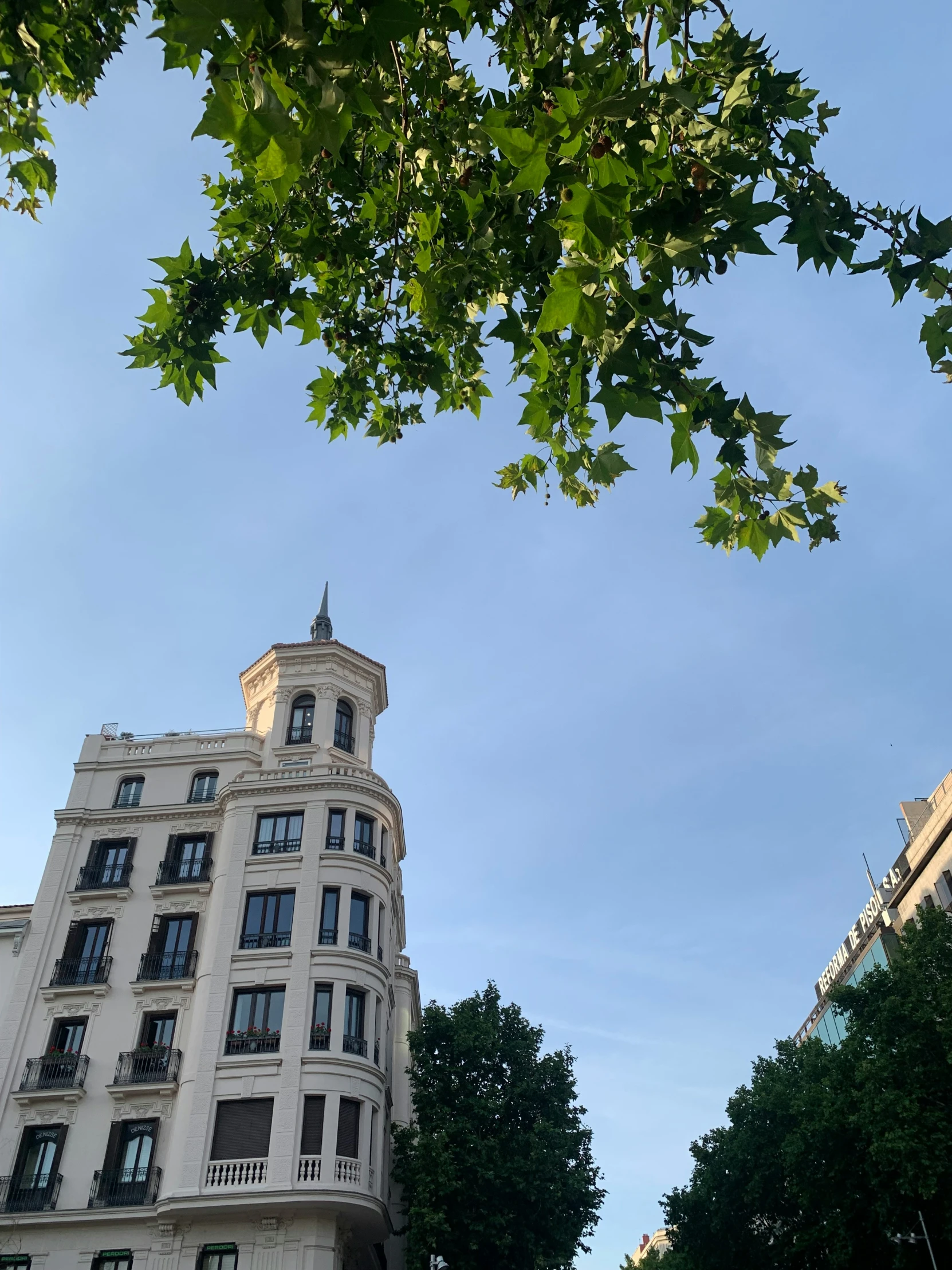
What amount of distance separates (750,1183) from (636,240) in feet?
125

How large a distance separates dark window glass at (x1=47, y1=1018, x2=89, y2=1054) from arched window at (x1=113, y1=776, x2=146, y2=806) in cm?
807

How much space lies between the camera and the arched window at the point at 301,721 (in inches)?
1473

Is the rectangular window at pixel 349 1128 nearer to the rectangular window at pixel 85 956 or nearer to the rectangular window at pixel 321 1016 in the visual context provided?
the rectangular window at pixel 321 1016

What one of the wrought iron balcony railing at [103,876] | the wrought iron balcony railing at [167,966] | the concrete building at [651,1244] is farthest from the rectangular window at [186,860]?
the concrete building at [651,1244]

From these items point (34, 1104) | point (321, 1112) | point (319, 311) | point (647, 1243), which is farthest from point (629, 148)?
point (647, 1243)

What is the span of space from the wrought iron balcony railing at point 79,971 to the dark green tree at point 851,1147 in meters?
23.7

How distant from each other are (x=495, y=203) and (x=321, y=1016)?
28.5 metres

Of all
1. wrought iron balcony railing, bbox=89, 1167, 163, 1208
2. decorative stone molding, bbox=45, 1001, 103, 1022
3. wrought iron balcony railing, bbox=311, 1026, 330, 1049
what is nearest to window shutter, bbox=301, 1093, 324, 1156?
wrought iron balcony railing, bbox=311, 1026, 330, 1049

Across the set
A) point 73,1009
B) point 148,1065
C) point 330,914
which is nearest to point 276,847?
point 330,914

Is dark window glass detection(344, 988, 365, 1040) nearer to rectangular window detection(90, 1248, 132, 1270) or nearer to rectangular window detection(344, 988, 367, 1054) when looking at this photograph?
rectangular window detection(344, 988, 367, 1054)

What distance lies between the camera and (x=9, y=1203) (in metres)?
28.0

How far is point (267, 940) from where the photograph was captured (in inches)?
1241

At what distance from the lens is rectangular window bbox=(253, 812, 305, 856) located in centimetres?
3359

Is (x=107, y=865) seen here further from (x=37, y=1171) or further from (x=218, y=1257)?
(x=218, y=1257)
